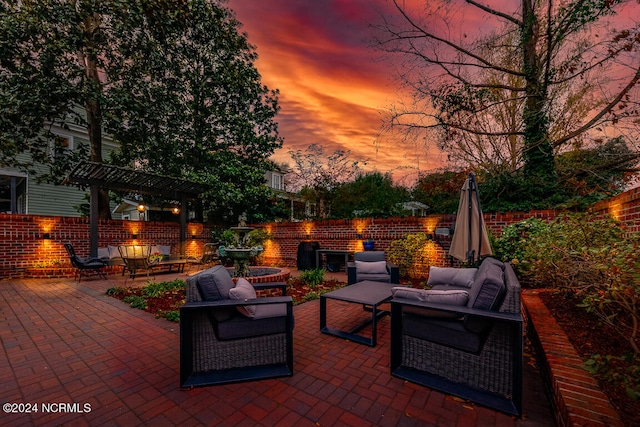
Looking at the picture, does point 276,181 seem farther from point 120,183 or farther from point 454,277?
point 454,277

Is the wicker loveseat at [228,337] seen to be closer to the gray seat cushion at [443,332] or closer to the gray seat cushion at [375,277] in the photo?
the gray seat cushion at [443,332]

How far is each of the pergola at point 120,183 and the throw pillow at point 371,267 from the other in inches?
268

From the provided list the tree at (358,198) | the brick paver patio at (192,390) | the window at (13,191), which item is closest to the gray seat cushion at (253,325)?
the brick paver patio at (192,390)

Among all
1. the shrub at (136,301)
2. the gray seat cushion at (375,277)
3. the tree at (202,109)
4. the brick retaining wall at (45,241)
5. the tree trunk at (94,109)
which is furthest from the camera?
the tree at (202,109)

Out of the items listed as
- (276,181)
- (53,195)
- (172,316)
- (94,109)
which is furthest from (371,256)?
(276,181)

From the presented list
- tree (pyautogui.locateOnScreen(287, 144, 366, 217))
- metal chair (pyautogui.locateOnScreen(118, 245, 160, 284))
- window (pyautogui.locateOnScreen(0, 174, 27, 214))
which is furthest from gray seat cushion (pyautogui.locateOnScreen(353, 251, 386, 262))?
window (pyautogui.locateOnScreen(0, 174, 27, 214))

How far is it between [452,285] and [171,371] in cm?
383

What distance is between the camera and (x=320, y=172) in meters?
13.0

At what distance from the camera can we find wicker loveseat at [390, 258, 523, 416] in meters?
2.02

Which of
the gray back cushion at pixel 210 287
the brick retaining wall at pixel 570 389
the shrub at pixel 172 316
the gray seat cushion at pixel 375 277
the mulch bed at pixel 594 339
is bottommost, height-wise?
the shrub at pixel 172 316

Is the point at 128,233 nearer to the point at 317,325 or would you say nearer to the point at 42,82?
the point at 42,82

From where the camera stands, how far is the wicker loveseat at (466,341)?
202cm

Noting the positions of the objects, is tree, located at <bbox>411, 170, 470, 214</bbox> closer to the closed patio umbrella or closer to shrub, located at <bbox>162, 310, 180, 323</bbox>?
the closed patio umbrella

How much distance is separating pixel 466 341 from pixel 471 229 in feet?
7.73
